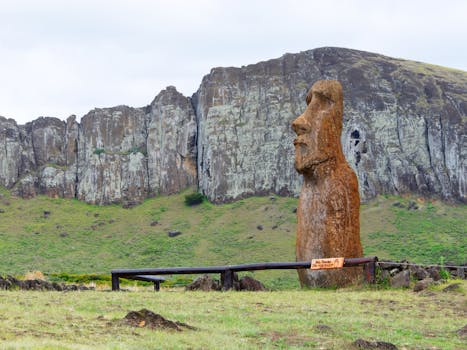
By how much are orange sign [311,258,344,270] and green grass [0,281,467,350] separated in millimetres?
1746

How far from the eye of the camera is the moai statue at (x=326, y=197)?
22109mm

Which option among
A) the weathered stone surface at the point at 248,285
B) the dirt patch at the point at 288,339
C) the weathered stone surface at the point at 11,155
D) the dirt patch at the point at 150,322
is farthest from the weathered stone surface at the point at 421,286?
the weathered stone surface at the point at 11,155

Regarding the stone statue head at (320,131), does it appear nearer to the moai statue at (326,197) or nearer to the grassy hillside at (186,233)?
the moai statue at (326,197)

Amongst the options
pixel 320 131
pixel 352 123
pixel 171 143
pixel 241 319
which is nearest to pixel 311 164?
pixel 320 131

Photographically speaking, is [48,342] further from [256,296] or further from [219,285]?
[219,285]

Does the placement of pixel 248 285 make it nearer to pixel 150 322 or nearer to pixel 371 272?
pixel 371 272

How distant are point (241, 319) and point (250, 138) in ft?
283

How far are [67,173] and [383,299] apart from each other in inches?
3680

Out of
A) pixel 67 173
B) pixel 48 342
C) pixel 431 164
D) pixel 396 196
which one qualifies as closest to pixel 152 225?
pixel 67 173

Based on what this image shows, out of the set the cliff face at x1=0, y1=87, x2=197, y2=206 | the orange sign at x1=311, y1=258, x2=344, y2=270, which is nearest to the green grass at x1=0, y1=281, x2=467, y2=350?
the orange sign at x1=311, y1=258, x2=344, y2=270

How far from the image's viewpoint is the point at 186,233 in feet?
276

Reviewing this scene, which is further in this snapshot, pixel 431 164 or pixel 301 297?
pixel 431 164

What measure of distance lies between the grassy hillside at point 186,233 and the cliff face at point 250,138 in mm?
3862

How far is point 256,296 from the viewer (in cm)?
1695
